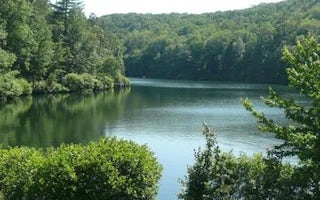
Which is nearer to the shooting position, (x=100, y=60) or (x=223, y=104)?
(x=223, y=104)

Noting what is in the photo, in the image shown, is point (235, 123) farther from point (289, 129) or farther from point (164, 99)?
point (289, 129)

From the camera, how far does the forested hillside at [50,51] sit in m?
89.1

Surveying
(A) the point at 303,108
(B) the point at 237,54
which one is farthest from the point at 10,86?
(B) the point at 237,54

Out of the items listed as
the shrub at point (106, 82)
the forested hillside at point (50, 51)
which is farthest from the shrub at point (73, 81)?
the shrub at point (106, 82)

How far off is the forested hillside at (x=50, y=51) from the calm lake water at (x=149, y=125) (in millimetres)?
8794

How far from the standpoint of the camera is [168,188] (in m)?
29.7

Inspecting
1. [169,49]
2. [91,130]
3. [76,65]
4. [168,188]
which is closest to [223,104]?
[91,130]

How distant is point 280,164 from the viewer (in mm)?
14992

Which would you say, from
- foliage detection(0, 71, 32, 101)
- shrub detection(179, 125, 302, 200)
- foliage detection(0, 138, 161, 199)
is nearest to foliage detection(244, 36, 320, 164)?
shrub detection(179, 125, 302, 200)

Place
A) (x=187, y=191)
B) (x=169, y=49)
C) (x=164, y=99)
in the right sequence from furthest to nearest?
(x=169, y=49), (x=164, y=99), (x=187, y=191)

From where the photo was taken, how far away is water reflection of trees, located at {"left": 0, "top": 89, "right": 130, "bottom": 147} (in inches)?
1804

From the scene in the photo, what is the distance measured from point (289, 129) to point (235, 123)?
1687 inches

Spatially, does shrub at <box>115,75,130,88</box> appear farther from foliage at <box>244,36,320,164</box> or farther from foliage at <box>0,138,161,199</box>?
foliage at <box>244,36,320,164</box>

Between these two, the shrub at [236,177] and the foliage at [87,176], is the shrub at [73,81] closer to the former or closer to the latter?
the foliage at [87,176]
